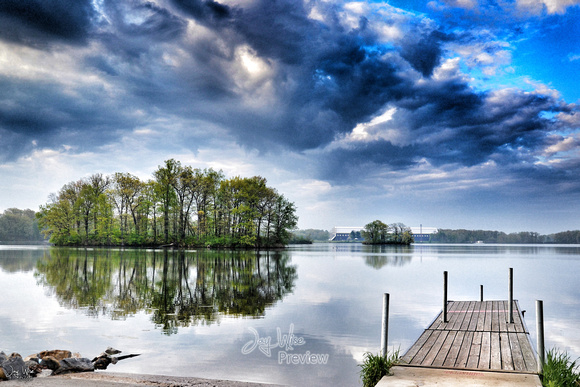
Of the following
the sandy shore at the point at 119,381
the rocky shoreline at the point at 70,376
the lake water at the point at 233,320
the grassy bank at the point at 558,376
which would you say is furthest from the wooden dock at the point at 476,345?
the rocky shoreline at the point at 70,376

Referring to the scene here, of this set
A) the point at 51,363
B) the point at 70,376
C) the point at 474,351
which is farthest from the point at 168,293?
the point at 474,351

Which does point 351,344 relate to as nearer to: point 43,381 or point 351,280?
point 43,381

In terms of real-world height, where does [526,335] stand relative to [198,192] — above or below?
below

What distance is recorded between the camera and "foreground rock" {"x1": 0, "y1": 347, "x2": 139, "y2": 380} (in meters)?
7.85

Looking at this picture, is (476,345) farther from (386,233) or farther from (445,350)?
(386,233)

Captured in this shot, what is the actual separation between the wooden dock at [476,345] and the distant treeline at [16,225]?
148 metres

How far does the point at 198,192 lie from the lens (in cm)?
7806

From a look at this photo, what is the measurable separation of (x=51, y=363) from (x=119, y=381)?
1.87m

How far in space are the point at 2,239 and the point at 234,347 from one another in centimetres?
15980

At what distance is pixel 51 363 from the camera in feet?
28.5

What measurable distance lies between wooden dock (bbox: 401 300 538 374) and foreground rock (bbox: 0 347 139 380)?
666cm

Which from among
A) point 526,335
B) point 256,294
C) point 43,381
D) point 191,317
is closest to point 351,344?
point 526,335

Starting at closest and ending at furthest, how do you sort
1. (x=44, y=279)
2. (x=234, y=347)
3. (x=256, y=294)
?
(x=234, y=347), (x=256, y=294), (x=44, y=279)

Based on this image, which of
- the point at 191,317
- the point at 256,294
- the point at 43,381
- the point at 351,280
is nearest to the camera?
the point at 43,381
